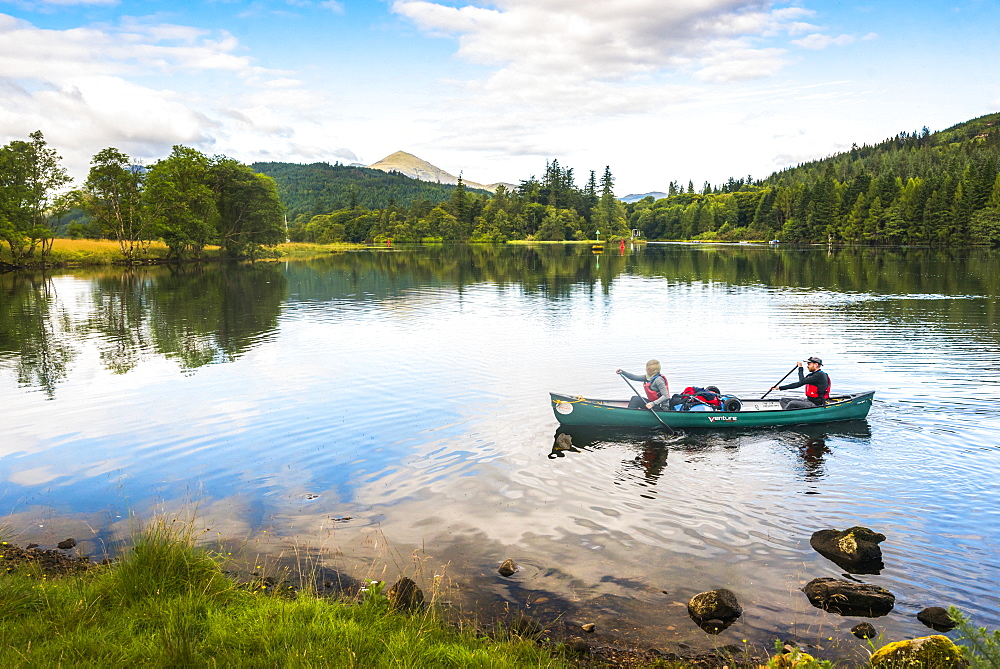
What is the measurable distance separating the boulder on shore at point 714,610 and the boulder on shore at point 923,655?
2.03 meters

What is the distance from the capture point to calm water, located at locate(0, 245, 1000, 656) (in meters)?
10.4

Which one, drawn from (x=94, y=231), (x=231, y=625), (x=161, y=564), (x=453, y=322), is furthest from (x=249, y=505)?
(x=94, y=231)

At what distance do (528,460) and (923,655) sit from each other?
10101 mm

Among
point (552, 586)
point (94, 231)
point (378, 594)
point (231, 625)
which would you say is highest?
point (94, 231)

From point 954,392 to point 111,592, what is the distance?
24.5 metres

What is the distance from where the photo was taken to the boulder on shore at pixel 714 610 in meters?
8.84

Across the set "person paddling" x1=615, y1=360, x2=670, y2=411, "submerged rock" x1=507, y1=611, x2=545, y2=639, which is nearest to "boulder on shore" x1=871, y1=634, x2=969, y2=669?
"submerged rock" x1=507, y1=611, x2=545, y2=639

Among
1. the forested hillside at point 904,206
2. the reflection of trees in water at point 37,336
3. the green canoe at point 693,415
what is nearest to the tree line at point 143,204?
the reflection of trees in water at point 37,336

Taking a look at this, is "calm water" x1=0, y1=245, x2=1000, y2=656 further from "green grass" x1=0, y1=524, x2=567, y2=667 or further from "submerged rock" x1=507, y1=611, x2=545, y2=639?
"green grass" x1=0, y1=524, x2=567, y2=667

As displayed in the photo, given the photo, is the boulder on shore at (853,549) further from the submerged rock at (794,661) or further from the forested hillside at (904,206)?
the forested hillside at (904,206)

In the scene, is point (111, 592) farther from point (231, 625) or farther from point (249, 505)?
point (249, 505)

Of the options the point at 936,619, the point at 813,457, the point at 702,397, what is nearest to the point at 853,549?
the point at 936,619

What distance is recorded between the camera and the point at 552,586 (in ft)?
32.8

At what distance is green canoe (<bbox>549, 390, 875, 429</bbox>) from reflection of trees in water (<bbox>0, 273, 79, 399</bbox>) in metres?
18.8
